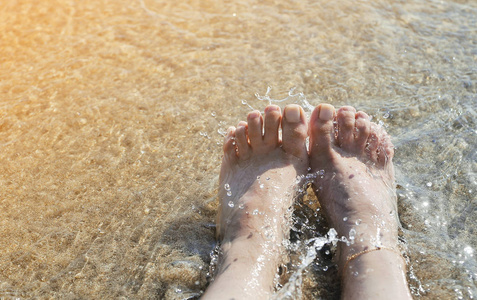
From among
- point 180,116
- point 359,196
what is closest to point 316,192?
point 359,196

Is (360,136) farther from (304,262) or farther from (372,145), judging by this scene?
(304,262)

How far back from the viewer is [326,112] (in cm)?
229

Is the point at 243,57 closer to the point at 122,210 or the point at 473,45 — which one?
the point at 122,210

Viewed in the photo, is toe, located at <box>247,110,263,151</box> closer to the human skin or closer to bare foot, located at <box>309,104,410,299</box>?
the human skin

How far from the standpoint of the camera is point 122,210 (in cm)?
218

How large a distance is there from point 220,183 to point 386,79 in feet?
4.98

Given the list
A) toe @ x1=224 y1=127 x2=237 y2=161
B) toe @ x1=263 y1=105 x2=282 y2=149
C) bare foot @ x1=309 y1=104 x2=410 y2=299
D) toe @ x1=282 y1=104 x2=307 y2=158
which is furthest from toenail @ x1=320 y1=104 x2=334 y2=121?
toe @ x1=224 y1=127 x2=237 y2=161

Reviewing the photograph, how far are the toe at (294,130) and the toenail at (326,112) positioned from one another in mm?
111

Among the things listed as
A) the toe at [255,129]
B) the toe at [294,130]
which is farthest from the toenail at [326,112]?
the toe at [255,129]

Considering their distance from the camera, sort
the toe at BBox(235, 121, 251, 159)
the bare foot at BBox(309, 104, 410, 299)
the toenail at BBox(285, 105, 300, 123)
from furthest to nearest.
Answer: the toe at BBox(235, 121, 251, 159) < the toenail at BBox(285, 105, 300, 123) < the bare foot at BBox(309, 104, 410, 299)

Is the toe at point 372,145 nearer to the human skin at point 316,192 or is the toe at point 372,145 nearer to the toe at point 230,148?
the human skin at point 316,192

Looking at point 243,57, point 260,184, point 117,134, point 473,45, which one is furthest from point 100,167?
point 473,45

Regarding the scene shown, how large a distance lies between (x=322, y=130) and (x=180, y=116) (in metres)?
0.93

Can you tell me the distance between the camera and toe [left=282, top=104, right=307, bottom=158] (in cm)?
223
